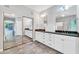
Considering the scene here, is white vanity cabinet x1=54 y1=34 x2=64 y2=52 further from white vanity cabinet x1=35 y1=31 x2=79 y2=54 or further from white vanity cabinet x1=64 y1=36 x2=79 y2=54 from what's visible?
white vanity cabinet x1=64 y1=36 x2=79 y2=54

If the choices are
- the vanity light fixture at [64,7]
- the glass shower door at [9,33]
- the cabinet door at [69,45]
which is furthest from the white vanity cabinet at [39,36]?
the cabinet door at [69,45]

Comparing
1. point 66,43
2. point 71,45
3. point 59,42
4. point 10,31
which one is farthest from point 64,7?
point 10,31

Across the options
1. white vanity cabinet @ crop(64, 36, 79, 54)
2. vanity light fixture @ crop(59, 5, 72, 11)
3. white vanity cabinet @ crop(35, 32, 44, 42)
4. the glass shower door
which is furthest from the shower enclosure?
white vanity cabinet @ crop(64, 36, 79, 54)

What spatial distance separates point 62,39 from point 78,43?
2.12 feet

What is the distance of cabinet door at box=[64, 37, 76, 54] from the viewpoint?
2.52 meters

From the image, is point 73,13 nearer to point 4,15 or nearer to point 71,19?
point 71,19

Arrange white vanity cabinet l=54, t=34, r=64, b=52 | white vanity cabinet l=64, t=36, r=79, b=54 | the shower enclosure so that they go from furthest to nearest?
1. the shower enclosure
2. white vanity cabinet l=54, t=34, r=64, b=52
3. white vanity cabinet l=64, t=36, r=79, b=54

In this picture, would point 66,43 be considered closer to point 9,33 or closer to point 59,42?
point 59,42

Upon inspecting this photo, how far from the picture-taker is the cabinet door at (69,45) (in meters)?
2.52

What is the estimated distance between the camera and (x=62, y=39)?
9.87ft

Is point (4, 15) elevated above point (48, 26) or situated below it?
above

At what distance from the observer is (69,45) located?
268cm

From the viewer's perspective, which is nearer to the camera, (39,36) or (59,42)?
(59,42)

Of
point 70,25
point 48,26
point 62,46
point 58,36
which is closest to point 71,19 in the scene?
point 70,25
